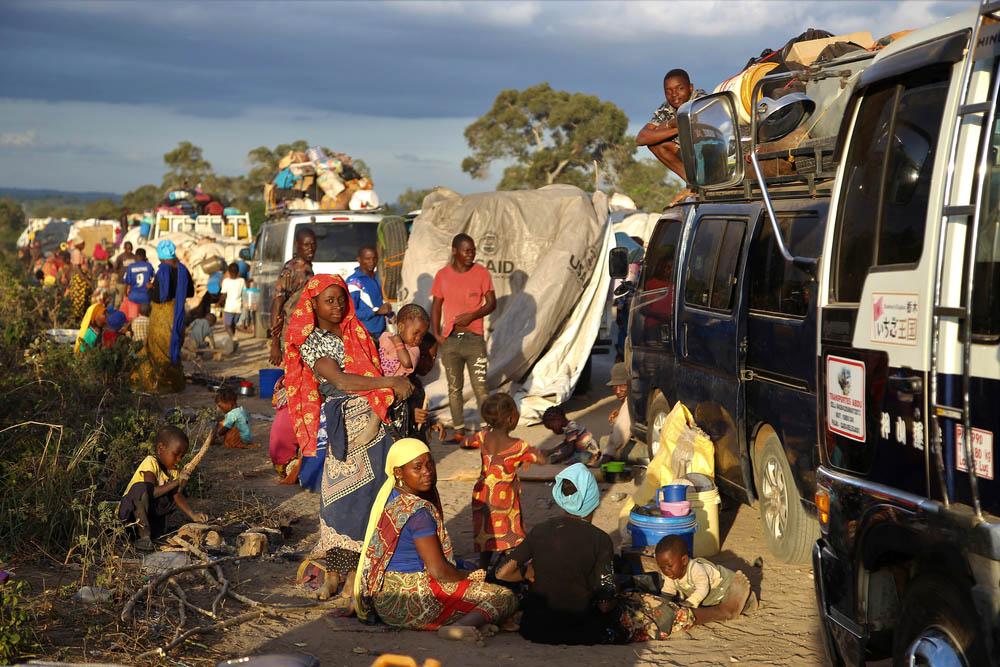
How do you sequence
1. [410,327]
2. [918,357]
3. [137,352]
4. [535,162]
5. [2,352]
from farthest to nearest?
[535,162] < [137,352] < [2,352] < [410,327] < [918,357]

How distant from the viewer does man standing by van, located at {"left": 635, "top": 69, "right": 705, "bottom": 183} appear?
30.2 feet

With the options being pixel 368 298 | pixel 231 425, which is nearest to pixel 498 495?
pixel 231 425

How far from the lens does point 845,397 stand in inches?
162

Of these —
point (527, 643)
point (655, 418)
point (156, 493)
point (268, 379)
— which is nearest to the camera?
point (527, 643)

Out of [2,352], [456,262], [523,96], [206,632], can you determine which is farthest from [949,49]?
[523,96]

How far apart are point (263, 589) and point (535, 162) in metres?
37.9

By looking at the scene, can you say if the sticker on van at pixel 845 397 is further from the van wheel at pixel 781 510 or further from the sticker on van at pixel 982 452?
the van wheel at pixel 781 510

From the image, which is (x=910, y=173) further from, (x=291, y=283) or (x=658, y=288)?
(x=291, y=283)

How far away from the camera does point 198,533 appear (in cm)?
714

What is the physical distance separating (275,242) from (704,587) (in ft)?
42.6

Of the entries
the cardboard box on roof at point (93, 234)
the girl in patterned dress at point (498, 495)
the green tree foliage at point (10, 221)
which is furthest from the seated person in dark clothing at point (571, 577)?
the green tree foliage at point (10, 221)

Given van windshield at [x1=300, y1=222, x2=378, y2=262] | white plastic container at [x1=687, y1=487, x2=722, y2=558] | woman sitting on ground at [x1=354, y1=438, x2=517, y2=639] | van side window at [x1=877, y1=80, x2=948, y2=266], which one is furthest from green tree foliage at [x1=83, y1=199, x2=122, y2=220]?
van side window at [x1=877, y1=80, x2=948, y2=266]

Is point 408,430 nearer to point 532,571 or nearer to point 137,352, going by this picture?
point 532,571

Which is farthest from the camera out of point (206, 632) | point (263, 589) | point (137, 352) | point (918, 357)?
point (137, 352)
